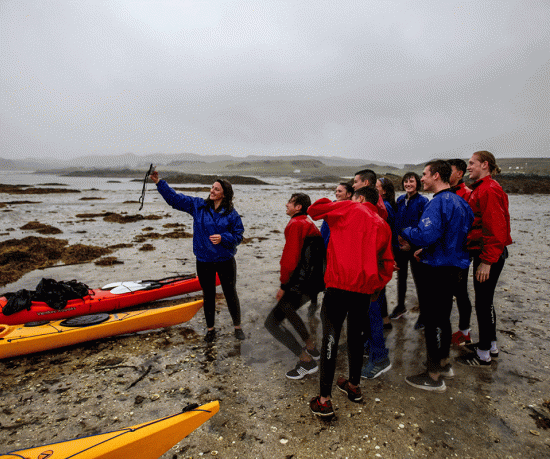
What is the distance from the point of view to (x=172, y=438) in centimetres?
245

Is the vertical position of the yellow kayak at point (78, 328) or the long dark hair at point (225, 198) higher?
the long dark hair at point (225, 198)

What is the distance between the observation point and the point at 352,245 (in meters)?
2.70

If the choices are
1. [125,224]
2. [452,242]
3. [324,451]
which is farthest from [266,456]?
[125,224]

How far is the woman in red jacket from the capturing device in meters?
3.43

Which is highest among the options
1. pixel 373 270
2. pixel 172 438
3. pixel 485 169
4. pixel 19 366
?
pixel 485 169

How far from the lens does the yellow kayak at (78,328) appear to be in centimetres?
412

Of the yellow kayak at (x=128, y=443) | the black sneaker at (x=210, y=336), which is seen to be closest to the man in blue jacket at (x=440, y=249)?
the yellow kayak at (x=128, y=443)

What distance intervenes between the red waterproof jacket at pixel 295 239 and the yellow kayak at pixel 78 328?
7.56 ft

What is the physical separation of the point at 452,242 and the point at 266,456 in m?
2.77

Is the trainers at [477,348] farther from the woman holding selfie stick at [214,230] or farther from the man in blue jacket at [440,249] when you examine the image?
the woman holding selfie stick at [214,230]

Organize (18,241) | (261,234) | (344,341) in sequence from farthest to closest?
(261,234) → (18,241) → (344,341)

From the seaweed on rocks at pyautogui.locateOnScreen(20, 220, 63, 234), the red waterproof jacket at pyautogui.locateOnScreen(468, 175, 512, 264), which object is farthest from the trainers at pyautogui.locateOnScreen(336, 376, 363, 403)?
the seaweed on rocks at pyautogui.locateOnScreen(20, 220, 63, 234)

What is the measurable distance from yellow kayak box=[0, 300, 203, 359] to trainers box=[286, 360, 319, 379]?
81.3 inches

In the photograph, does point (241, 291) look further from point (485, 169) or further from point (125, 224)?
point (125, 224)
